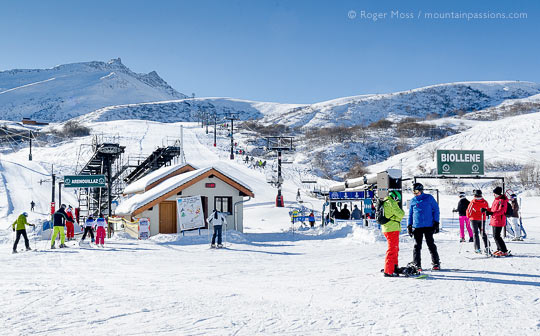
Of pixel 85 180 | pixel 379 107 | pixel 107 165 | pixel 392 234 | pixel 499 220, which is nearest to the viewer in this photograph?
pixel 392 234

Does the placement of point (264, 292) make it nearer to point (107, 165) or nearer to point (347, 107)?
point (107, 165)

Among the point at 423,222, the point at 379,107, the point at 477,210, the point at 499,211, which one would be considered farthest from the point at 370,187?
the point at 379,107

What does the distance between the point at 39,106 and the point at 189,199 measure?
633 ft

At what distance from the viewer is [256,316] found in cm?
585

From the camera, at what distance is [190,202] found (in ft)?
69.5

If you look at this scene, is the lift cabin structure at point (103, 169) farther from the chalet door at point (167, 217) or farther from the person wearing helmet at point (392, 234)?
the person wearing helmet at point (392, 234)

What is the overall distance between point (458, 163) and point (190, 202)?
11459 millimetres

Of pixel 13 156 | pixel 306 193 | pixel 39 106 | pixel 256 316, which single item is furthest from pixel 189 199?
pixel 39 106

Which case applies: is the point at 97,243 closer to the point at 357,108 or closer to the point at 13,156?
the point at 13,156

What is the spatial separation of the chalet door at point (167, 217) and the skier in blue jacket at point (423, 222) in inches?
609

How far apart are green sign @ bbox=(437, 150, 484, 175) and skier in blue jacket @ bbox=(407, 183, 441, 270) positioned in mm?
10692

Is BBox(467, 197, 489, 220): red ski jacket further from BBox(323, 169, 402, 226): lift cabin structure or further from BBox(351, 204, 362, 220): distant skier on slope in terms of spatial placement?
BBox(351, 204, 362, 220): distant skier on slope

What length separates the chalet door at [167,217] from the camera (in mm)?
22375

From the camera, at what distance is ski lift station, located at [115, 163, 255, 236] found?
68.9ft
